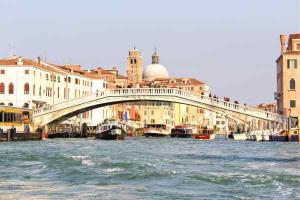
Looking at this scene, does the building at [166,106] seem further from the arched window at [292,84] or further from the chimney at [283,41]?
the arched window at [292,84]

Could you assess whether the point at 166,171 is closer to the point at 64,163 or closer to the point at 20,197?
the point at 64,163

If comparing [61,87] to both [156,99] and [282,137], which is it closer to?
[156,99]

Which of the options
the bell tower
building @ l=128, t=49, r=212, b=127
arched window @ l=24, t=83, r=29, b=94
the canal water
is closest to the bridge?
arched window @ l=24, t=83, r=29, b=94

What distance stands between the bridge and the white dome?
48.7 m

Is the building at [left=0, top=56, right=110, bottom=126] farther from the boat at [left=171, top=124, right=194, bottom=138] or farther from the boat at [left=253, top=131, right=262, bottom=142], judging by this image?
the boat at [left=253, top=131, right=262, bottom=142]

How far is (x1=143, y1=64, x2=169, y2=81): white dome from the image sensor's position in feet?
272

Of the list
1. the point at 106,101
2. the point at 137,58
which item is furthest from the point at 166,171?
the point at 137,58

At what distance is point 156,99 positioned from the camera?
31906mm

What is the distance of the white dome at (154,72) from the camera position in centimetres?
8281

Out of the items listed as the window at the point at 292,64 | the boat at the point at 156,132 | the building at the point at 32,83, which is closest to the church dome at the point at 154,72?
the boat at the point at 156,132

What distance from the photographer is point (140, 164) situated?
13.3 metres

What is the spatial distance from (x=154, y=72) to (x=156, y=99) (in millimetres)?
51057

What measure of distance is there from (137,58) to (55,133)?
1487 inches

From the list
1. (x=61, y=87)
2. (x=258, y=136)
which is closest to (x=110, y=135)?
(x=258, y=136)
